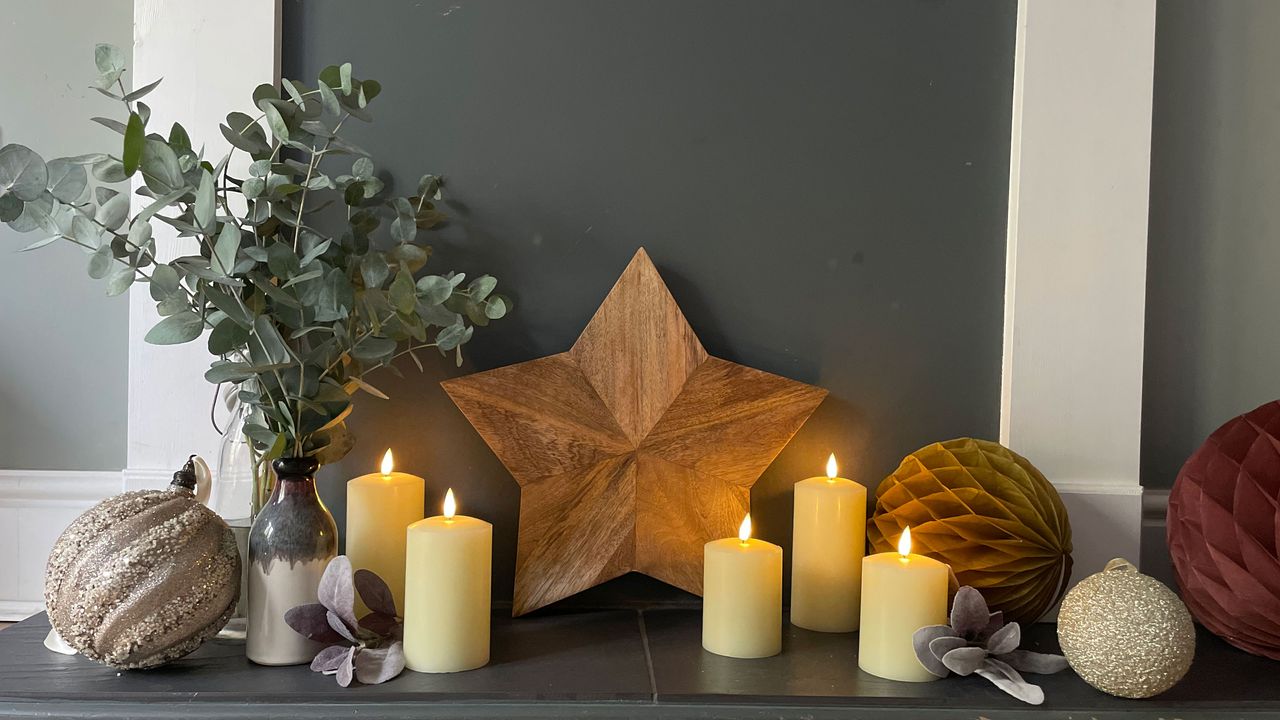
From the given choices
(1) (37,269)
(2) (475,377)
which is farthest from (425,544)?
(1) (37,269)

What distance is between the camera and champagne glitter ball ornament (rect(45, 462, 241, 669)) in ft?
2.29

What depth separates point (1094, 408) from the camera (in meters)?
0.97

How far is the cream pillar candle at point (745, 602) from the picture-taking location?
0.82 metres

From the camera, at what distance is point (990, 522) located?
2.77ft

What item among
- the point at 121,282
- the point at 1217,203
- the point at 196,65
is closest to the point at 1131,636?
the point at 1217,203

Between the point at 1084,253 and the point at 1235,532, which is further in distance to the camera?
the point at 1084,253

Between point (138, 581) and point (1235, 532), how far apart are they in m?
0.93

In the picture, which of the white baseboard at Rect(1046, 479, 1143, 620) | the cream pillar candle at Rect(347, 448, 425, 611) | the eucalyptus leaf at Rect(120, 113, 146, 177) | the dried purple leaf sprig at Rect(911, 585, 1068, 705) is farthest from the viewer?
the white baseboard at Rect(1046, 479, 1143, 620)

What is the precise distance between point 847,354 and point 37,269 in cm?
93

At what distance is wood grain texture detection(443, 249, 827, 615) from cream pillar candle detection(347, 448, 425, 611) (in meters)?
0.12

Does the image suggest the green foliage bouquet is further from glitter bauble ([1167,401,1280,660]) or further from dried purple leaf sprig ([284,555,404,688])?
glitter bauble ([1167,401,1280,660])

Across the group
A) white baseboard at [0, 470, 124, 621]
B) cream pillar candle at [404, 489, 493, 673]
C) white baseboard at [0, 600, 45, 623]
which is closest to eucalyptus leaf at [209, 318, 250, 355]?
cream pillar candle at [404, 489, 493, 673]

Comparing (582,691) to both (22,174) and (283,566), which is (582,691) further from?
(22,174)

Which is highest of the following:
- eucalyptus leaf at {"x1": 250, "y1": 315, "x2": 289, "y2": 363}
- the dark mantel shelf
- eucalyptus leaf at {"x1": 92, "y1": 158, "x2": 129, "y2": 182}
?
eucalyptus leaf at {"x1": 92, "y1": 158, "x2": 129, "y2": 182}
